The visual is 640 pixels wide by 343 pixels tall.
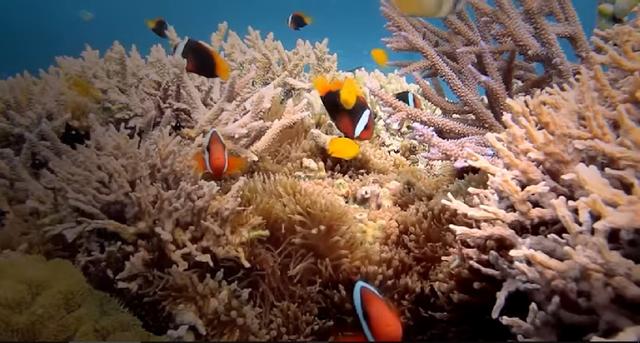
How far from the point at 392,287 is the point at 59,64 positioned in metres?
2.97

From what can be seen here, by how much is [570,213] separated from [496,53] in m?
1.93

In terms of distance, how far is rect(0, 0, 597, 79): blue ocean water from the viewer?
45.2 metres

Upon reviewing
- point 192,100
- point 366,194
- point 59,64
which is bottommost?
point 366,194

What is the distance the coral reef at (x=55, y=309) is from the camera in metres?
1.57

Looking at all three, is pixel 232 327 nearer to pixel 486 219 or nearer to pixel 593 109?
pixel 486 219

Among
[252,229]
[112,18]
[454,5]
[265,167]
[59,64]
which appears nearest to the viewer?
[252,229]

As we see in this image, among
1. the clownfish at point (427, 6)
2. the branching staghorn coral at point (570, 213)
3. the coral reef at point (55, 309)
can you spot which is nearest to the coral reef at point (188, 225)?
the coral reef at point (55, 309)

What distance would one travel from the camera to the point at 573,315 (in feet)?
4.73

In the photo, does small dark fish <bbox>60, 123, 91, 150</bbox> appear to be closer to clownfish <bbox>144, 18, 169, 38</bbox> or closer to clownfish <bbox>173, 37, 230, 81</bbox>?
clownfish <bbox>173, 37, 230, 81</bbox>

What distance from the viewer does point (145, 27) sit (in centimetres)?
5759

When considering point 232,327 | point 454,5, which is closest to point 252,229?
point 232,327

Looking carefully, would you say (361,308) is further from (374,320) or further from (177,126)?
(177,126)

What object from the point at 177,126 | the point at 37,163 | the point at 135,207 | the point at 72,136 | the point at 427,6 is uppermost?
the point at 427,6

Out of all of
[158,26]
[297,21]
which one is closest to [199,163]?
[158,26]
